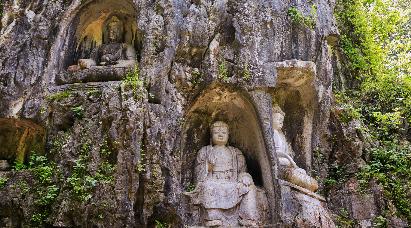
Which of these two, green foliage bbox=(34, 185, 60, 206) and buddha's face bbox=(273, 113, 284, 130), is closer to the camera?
green foliage bbox=(34, 185, 60, 206)

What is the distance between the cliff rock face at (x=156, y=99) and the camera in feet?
27.3

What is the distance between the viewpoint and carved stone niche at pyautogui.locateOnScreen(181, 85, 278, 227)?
9250 millimetres

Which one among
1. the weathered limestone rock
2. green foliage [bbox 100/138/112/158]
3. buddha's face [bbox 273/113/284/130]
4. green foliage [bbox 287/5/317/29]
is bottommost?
the weathered limestone rock

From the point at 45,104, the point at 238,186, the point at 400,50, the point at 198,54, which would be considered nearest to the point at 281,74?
the point at 198,54

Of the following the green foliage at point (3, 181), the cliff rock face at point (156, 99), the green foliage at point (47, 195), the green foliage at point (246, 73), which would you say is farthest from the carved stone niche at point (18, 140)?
the green foliage at point (246, 73)

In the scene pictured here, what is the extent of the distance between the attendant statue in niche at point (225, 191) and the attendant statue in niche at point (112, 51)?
96.8 inches

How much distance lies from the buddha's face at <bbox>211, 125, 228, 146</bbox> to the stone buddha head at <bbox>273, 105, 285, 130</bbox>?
1007 millimetres

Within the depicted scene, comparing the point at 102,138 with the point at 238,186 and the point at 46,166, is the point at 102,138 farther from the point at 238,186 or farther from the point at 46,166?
the point at 238,186

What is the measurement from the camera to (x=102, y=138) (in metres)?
8.53

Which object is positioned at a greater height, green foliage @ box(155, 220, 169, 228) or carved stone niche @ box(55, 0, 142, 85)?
carved stone niche @ box(55, 0, 142, 85)

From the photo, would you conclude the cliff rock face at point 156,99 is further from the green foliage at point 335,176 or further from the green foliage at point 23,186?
the green foliage at point 335,176

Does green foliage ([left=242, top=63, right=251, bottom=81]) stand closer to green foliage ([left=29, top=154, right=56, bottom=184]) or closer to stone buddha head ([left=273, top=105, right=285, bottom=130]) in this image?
stone buddha head ([left=273, top=105, right=285, bottom=130])

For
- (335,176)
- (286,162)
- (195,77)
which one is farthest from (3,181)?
(335,176)

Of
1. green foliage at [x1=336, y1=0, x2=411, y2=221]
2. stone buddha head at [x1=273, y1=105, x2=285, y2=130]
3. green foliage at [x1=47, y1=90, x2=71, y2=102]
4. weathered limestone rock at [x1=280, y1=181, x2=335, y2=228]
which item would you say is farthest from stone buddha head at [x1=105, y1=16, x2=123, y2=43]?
green foliage at [x1=336, y1=0, x2=411, y2=221]
